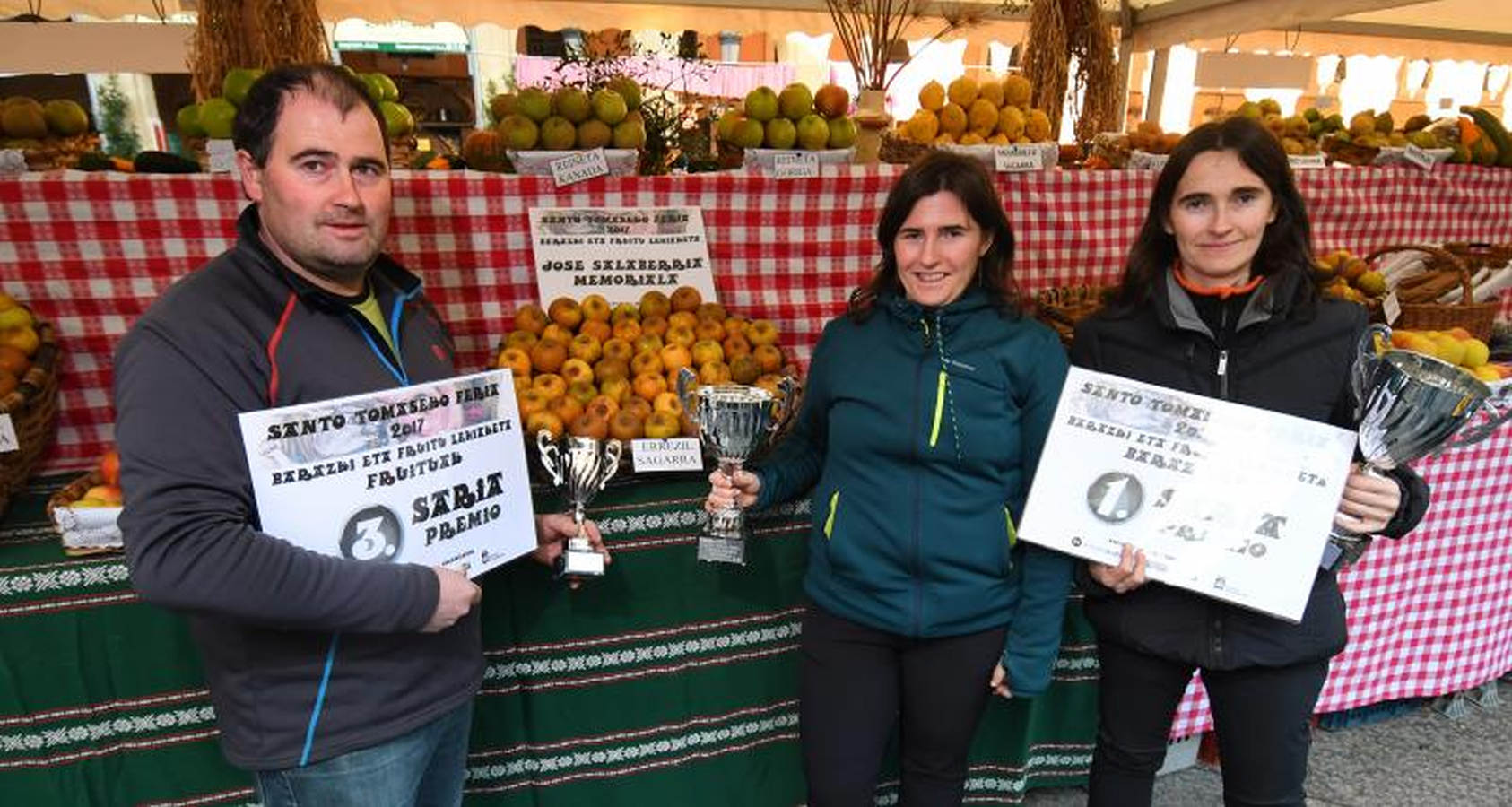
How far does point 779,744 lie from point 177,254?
212 centimetres

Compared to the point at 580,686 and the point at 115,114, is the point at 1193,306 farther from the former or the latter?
the point at 115,114

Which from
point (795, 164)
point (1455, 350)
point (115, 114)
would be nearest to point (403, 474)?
point (795, 164)

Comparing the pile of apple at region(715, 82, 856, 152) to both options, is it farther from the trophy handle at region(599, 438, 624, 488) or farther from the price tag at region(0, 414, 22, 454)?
the price tag at region(0, 414, 22, 454)

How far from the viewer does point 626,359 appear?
2.17m

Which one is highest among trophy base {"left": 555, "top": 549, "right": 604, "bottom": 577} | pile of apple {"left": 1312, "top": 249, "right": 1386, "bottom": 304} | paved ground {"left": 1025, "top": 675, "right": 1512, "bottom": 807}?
pile of apple {"left": 1312, "top": 249, "right": 1386, "bottom": 304}

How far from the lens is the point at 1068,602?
2.21 m

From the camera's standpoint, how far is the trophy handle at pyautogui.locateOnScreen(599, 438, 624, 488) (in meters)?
1.79

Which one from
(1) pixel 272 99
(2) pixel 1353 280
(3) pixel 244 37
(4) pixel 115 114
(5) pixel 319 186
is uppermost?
(4) pixel 115 114

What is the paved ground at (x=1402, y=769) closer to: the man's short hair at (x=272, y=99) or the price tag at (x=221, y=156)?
the man's short hair at (x=272, y=99)

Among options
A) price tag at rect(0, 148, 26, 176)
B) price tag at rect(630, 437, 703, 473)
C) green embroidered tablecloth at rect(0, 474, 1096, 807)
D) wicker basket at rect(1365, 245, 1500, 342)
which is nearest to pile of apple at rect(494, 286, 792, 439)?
price tag at rect(630, 437, 703, 473)

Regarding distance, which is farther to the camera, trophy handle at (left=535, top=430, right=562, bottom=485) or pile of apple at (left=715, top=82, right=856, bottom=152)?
pile of apple at (left=715, top=82, right=856, bottom=152)

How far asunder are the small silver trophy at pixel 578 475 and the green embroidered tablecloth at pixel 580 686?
0.14 metres

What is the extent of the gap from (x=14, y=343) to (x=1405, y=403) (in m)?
2.85

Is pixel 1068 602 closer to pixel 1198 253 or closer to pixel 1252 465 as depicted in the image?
pixel 1252 465
